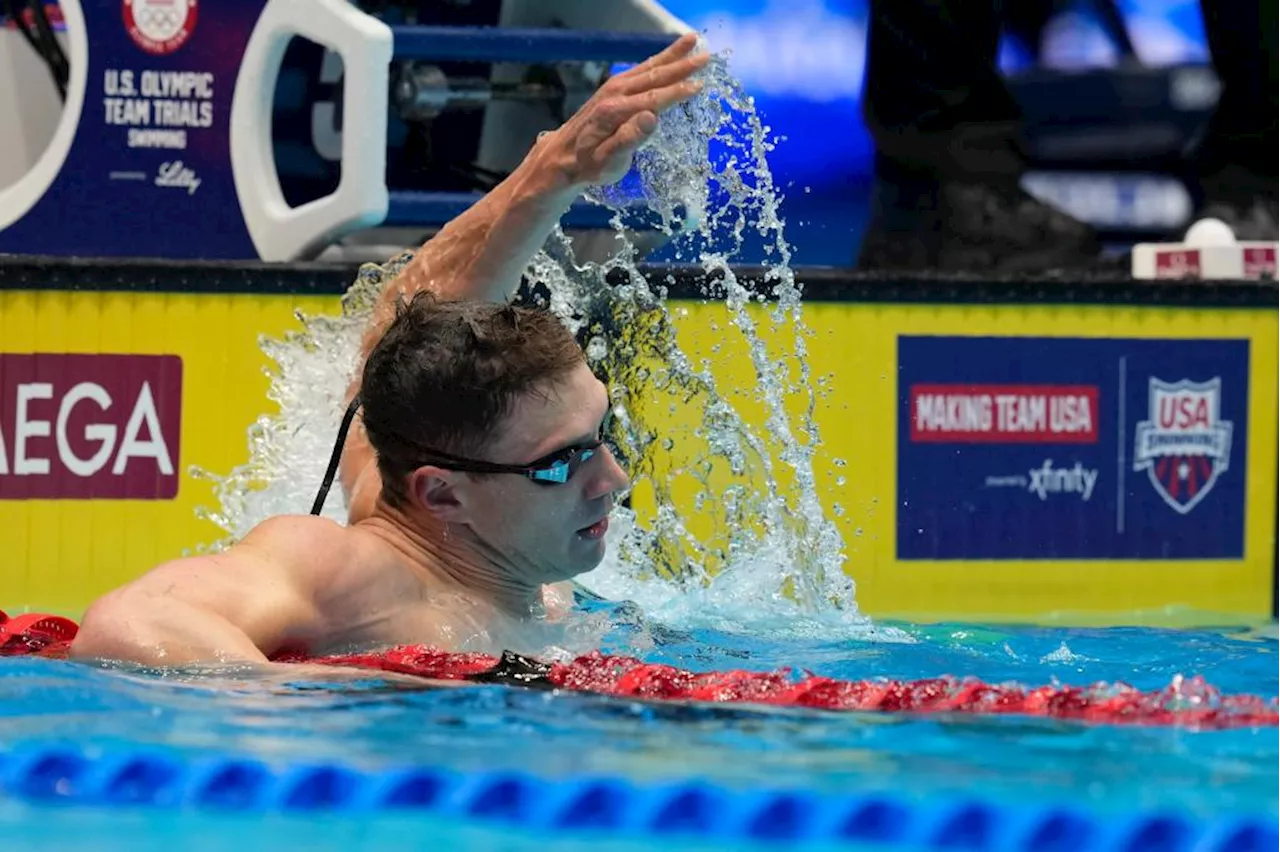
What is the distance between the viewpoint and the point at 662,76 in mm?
2762

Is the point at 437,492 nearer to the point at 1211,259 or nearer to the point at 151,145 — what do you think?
the point at 151,145

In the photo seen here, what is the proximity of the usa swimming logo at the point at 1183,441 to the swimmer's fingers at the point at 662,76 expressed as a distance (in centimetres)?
244

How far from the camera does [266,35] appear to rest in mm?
4863

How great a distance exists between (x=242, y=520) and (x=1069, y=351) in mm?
2081

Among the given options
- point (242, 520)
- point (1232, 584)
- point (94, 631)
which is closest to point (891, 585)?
point (1232, 584)

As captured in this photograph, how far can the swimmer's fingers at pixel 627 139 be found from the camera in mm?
2740

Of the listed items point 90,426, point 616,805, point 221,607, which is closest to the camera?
point 616,805

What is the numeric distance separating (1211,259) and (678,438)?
166cm

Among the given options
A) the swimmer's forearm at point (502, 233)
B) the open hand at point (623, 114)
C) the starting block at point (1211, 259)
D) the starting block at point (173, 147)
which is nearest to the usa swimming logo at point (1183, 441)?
the starting block at point (1211, 259)

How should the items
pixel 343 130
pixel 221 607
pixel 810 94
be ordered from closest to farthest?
pixel 221 607 → pixel 343 130 → pixel 810 94

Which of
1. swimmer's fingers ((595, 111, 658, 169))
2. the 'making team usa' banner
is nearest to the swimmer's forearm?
swimmer's fingers ((595, 111, 658, 169))

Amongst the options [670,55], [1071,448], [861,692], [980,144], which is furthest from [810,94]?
[861,692]

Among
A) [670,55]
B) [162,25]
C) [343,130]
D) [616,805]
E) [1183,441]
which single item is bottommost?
[616,805]

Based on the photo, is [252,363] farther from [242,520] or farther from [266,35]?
[266,35]
